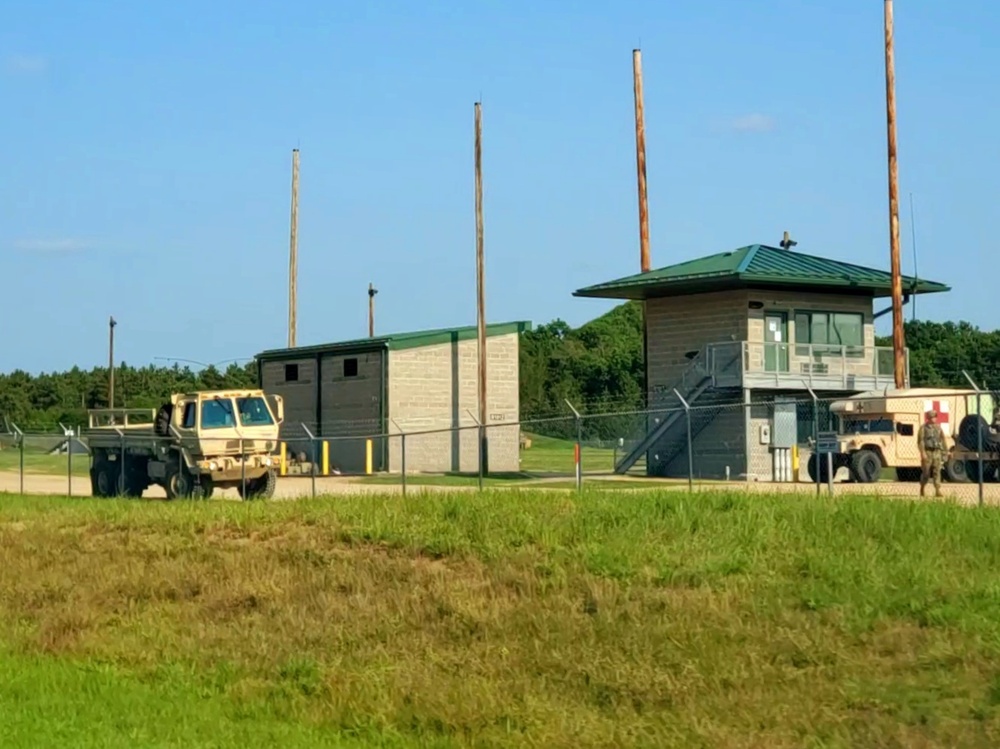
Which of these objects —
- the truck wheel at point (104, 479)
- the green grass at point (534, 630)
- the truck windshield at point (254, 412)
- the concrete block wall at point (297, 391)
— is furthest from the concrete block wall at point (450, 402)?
the green grass at point (534, 630)

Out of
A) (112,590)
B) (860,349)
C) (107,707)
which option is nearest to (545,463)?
(860,349)

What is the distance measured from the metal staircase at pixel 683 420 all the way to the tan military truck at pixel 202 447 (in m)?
12.3

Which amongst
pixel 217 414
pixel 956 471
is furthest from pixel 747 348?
pixel 217 414

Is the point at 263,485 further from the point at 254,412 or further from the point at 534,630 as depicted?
the point at 534,630

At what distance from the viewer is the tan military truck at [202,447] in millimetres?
33750

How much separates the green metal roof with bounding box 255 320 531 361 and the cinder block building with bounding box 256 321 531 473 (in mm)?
35

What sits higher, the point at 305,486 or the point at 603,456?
the point at 603,456

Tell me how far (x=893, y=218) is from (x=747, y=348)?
6.29m

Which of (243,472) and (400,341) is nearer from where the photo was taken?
(243,472)

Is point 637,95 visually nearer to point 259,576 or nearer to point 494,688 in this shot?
point 259,576

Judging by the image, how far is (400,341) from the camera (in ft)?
168

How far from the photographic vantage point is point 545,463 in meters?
54.8

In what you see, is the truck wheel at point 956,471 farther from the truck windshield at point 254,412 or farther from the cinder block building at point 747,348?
the truck windshield at point 254,412

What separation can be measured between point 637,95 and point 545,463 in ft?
44.7
